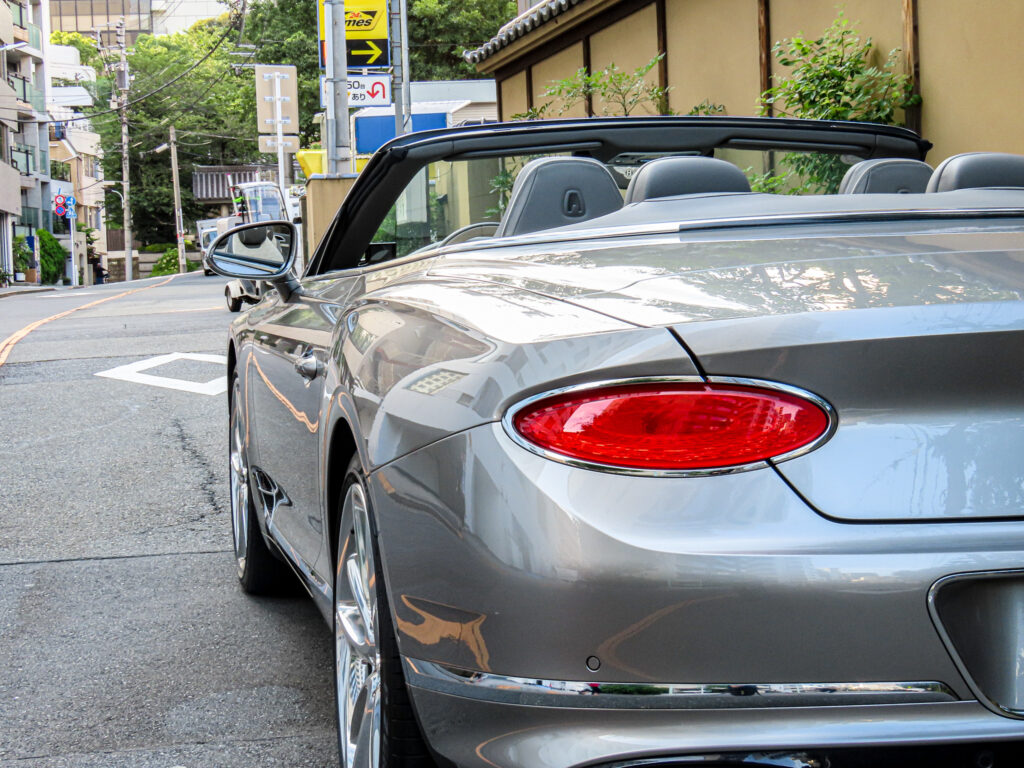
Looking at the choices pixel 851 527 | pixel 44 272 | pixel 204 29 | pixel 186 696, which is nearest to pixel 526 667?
pixel 851 527

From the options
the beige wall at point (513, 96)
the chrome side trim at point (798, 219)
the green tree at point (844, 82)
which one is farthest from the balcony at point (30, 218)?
the chrome side trim at point (798, 219)

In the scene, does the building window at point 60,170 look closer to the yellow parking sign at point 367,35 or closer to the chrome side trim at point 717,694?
the yellow parking sign at point 367,35

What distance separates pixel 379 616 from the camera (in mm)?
2203

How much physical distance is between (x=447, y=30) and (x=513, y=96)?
969 inches

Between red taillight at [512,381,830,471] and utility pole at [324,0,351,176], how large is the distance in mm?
14726

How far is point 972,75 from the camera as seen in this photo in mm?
8305

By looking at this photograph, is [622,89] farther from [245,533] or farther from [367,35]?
[245,533]

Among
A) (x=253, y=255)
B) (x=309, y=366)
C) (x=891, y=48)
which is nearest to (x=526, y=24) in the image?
(x=891, y=48)

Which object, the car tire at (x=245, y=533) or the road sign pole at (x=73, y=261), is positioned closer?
the car tire at (x=245, y=533)

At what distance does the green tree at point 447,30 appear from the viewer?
137ft

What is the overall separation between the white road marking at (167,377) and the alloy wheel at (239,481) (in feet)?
16.7

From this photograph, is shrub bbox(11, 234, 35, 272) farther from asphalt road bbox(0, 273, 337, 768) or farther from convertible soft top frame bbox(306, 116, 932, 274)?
convertible soft top frame bbox(306, 116, 932, 274)

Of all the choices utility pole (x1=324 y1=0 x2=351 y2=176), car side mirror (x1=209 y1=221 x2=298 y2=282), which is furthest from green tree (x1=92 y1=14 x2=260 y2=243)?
car side mirror (x1=209 y1=221 x2=298 y2=282)

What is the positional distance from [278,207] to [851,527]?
43007 mm
